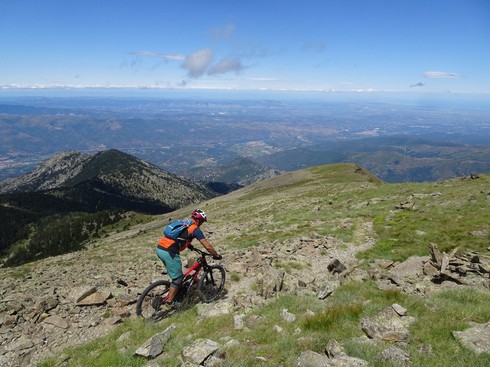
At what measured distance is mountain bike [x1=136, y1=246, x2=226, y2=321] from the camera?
Answer: 44.7 ft

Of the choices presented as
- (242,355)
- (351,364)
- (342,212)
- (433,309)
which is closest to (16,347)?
(242,355)

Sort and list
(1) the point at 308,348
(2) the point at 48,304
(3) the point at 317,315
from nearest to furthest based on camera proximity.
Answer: (1) the point at 308,348, (3) the point at 317,315, (2) the point at 48,304

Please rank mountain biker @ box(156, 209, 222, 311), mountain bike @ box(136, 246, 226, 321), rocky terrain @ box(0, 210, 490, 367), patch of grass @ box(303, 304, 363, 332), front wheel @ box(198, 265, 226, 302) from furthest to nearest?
1. front wheel @ box(198, 265, 226, 302)
2. mountain bike @ box(136, 246, 226, 321)
3. mountain biker @ box(156, 209, 222, 311)
4. rocky terrain @ box(0, 210, 490, 367)
5. patch of grass @ box(303, 304, 363, 332)

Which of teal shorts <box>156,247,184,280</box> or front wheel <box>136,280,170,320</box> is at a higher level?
teal shorts <box>156,247,184,280</box>

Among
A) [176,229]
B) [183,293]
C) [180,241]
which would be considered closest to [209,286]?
[183,293]

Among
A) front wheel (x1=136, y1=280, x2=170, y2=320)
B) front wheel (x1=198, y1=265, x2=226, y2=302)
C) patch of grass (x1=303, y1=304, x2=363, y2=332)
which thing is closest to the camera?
patch of grass (x1=303, y1=304, x2=363, y2=332)

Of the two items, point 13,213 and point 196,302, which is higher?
point 196,302

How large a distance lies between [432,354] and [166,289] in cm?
981

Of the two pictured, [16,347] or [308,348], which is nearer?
[308,348]

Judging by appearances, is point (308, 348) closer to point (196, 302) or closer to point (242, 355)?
point (242, 355)

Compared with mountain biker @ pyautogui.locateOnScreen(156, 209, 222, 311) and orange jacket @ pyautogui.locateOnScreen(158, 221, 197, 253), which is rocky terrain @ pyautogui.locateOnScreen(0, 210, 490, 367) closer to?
mountain biker @ pyautogui.locateOnScreen(156, 209, 222, 311)

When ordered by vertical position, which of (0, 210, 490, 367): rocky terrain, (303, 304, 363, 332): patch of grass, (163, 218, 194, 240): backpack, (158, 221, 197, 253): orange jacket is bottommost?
(0, 210, 490, 367): rocky terrain

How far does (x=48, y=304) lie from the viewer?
14828 millimetres

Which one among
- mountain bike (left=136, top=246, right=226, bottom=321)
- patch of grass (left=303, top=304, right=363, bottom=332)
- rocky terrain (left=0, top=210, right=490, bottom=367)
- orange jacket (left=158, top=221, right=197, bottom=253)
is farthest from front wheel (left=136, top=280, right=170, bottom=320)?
patch of grass (left=303, top=304, right=363, bottom=332)
